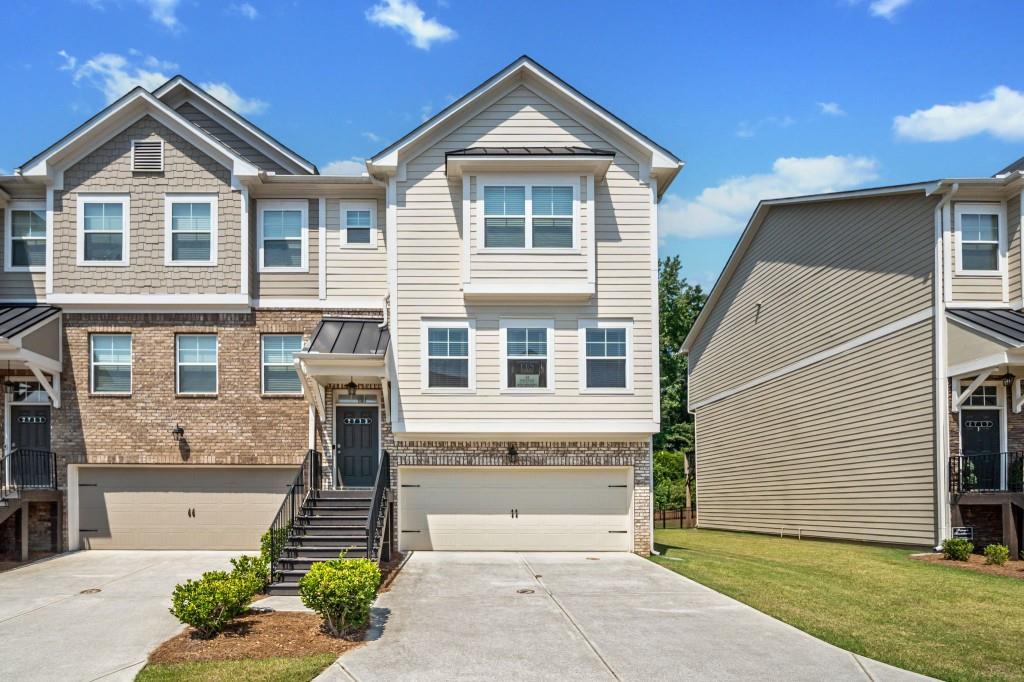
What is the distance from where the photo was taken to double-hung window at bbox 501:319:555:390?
→ 1770 cm

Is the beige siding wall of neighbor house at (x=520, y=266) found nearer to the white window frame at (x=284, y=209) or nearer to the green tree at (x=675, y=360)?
the white window frame at (x=284, y=209)

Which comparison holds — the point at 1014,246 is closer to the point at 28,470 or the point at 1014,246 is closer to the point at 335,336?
the point at 335,336

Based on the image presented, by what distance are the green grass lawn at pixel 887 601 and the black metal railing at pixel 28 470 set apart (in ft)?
39.6

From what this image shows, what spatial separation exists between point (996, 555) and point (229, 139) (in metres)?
17.8

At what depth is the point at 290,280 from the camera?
18.6m

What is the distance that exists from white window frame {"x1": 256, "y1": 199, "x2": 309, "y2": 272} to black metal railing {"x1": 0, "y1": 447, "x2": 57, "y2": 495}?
18.6ft

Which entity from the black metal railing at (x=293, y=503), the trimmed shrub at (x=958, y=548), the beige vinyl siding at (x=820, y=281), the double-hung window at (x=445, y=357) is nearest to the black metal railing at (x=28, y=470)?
the black metal railing at (x=293, y=503)

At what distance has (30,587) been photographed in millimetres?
14289

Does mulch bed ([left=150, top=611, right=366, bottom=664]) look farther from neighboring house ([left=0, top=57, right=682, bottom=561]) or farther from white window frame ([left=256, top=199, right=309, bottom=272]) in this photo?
white window frame ([left=256, top=199, right=309, bottom=272])

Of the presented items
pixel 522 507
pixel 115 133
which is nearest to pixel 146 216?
pixel 115 133

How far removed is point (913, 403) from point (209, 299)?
14.8 m

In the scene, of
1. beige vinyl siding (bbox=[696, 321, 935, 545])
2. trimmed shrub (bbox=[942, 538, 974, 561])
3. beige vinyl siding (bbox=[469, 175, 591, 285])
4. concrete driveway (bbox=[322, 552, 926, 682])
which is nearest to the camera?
concrete driveway (bbox=[322, 552, 926, 682])

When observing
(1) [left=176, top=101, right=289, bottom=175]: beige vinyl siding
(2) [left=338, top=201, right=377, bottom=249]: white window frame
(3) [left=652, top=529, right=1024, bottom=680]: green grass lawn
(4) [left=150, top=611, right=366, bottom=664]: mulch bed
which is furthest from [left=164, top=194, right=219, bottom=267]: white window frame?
(3) [left=652, top=529, right=1024, bottom=680]: green grass lawn

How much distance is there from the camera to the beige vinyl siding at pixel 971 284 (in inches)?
724
